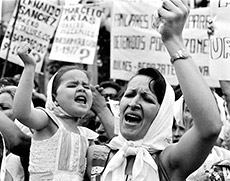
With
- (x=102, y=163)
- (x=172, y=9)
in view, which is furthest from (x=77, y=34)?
(x=172, y=9)

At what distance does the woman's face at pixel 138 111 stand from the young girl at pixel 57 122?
3.06 feet

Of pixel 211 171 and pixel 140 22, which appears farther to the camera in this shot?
pixel 140 22

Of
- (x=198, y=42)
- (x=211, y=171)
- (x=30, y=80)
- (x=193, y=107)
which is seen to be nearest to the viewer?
(x=193, y=107)

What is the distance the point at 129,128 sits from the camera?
3666mm

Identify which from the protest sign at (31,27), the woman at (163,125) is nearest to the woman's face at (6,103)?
the woman at (163,125)

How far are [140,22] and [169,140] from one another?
4841 millimetres

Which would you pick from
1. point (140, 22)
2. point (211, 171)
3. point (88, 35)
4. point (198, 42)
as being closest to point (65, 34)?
point (88, 35)

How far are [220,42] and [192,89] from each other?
74.8 inches

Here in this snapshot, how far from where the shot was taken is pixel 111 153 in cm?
379

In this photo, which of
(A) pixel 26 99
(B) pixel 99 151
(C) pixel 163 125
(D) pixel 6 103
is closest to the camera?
(C) pixel 163 125

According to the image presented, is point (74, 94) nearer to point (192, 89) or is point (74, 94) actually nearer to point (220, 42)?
point (220, 42)

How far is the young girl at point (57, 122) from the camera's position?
14.7 ft

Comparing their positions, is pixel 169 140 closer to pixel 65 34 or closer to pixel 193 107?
pixel 193 107

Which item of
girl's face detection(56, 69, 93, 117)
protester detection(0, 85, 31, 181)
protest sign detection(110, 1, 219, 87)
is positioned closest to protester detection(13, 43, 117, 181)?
girl's face detection(56, 69, 93, 117)
